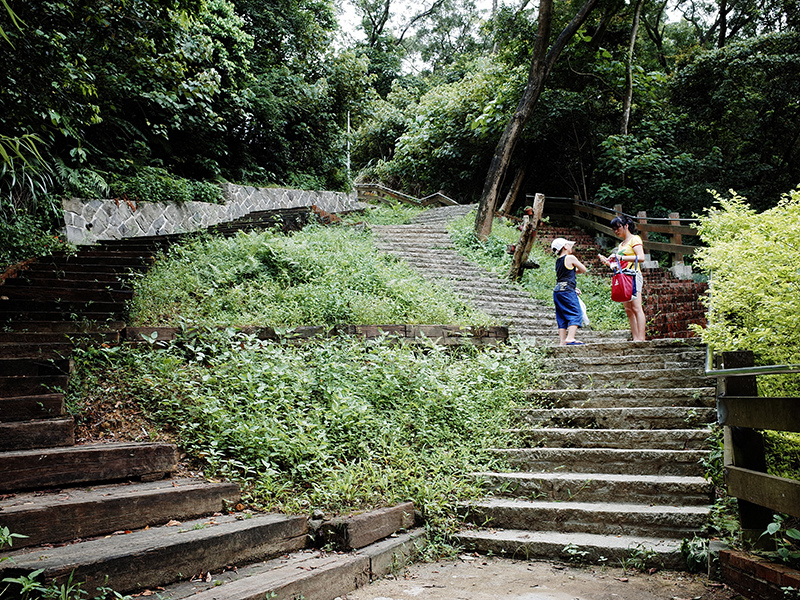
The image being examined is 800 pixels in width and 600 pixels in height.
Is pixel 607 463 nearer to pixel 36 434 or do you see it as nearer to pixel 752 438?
pixel 752 438

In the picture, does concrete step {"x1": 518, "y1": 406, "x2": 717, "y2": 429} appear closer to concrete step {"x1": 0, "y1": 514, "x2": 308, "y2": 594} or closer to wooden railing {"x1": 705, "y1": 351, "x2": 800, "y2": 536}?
wooden railing {"x1": 705, "y1": 351, "x2": 800, "y2": 536}

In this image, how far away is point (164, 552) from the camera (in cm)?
270

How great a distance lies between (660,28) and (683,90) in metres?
10.7

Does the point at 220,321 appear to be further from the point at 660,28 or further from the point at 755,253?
the point at 660,28

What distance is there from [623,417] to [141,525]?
4161 mm

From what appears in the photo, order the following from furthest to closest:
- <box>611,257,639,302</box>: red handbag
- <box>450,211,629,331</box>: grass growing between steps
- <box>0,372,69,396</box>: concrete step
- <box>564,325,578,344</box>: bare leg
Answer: <box>450,211,629,331</box>: grass growing between steps
<box>564,325,578,344</box>: bare leg
<box>611,257,639,302</box>: red handbag
<box>0,372,69,396</box>: concrete step

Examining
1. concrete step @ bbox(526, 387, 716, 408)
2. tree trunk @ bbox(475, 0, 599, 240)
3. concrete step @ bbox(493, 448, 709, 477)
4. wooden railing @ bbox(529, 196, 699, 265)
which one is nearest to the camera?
concrete step @ bbox(493, 448, 709, 477)

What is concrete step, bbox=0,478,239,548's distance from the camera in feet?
8.74

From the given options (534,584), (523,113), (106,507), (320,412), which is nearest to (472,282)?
(523,113)

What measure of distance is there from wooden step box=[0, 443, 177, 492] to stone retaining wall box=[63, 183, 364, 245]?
25.8ft

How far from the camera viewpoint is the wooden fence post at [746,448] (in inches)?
121

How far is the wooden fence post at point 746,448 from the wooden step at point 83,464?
368 centimetres

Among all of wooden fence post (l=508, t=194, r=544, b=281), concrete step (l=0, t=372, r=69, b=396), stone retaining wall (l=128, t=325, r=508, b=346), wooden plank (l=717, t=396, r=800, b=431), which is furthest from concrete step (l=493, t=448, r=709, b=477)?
wooden fence post (l=508, t=194, r=544, b=281)

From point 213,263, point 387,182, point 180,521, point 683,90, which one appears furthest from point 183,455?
point 387,182
